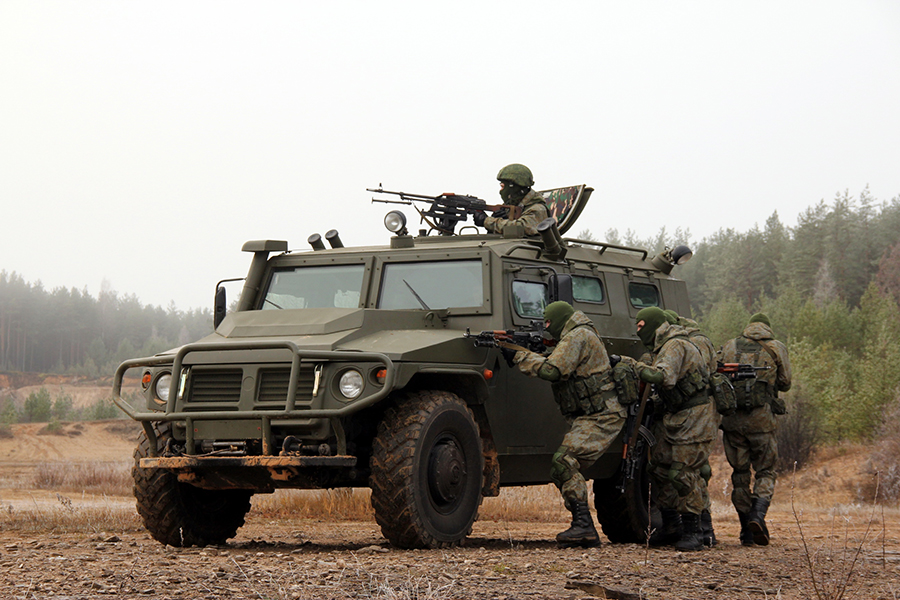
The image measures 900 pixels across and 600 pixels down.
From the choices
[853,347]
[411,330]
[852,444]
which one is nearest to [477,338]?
[411,330]

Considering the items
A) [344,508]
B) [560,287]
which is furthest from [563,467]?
[344,508]

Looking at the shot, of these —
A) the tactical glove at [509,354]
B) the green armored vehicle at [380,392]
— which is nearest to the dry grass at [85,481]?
the green armored vehicle at [380,392]

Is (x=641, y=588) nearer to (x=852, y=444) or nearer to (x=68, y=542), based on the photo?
(x=68, y=542)

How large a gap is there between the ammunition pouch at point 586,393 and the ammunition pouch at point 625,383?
0.08 metres

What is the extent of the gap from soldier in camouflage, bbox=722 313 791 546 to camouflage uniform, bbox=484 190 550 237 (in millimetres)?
2051

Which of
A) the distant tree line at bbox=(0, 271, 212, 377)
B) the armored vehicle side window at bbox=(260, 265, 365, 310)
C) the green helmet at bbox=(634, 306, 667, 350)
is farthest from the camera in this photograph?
the distant tree line at bbox=(0, 271, 212, 377)

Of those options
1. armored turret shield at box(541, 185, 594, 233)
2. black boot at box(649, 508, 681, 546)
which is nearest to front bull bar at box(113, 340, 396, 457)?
black boot at box(649, 508, 681, 546)

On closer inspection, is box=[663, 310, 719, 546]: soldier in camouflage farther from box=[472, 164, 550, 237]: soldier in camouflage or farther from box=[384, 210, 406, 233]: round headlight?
box=[384, 210, 406, 233]: round headlight

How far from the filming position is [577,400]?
309 inches

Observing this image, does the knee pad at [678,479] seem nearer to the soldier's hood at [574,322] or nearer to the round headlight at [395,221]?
the soldier's hood at [574,322]

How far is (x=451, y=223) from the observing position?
1024 cm

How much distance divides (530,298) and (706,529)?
226 centimetres

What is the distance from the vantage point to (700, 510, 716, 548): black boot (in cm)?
844

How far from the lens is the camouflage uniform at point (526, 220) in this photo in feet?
28.6
